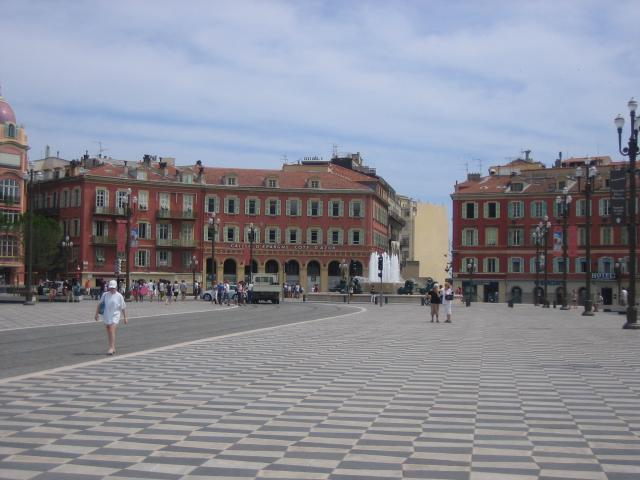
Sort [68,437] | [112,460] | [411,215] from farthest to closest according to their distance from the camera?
[411,215]
[68,437]
[112,460]

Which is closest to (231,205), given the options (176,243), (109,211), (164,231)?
(176,243)

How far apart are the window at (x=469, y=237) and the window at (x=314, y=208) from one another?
15379 millimetres

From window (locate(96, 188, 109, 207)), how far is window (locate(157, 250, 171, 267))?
7.44 m

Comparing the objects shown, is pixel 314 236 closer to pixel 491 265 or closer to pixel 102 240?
pixel 491 265

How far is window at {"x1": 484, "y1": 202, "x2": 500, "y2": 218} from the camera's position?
9469 centimetres

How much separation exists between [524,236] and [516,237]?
831 millimetres

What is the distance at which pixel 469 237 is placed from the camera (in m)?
95.6

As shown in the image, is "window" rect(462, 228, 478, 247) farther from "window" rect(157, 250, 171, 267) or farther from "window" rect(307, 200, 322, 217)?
"window" rect(157, 250, 171, 267)

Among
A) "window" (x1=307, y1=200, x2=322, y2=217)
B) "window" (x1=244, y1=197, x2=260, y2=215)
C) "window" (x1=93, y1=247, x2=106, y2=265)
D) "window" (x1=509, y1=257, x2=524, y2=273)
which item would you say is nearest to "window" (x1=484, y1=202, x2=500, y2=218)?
"window" (x1=509, y1=257, x2=524, y2=273)

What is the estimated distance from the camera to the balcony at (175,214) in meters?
93.5

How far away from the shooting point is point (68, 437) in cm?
905

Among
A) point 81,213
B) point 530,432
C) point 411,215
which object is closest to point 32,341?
point 530,432

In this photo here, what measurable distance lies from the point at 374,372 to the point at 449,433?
20.6ft

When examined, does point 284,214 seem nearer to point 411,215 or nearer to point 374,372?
point 411,215
